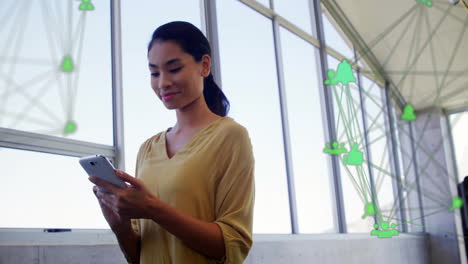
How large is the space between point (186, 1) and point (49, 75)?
1.60 m

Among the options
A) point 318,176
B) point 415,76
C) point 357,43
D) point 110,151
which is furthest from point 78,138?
point 415,76

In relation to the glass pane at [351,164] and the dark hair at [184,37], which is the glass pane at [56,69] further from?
the glass pane at [351,164]

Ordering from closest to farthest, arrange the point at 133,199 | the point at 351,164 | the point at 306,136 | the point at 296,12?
the point at 133,199 → the point at 306,136 → the point at 296,12 → the point at 351,164

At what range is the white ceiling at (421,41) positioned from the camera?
7.01 m

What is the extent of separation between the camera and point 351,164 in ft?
22.2

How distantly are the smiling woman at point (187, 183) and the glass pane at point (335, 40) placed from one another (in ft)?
18.9

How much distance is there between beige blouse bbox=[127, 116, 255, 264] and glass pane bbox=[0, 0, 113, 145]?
1712mm

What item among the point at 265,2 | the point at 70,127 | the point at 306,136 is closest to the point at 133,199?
the point at 70,127

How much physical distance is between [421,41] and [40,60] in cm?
567

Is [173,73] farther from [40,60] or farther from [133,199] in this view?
[40,60]

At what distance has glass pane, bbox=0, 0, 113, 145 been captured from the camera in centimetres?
268

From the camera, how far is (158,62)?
1211 mm

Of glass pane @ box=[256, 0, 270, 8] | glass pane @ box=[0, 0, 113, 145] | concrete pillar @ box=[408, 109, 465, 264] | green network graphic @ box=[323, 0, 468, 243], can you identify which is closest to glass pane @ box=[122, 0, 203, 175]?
glass pane @ box=[0, 0, 113, 145]

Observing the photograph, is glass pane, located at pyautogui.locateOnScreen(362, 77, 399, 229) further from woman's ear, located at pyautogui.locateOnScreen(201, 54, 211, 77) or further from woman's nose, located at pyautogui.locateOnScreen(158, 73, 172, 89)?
woman's nose, located at pyautogui.locateOnScreen(158, 73, 172, 89)
